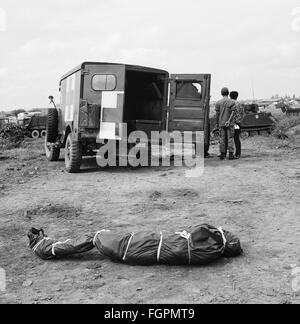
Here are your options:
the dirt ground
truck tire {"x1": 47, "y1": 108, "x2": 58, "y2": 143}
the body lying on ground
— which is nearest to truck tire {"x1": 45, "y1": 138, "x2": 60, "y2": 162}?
truck tire {"x1": 47, "y1": 108, "x2": 58, "y2": 143}

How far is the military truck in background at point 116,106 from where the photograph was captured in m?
9.45

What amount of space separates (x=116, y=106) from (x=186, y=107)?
5.97 ft

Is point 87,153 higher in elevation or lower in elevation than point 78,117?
lower

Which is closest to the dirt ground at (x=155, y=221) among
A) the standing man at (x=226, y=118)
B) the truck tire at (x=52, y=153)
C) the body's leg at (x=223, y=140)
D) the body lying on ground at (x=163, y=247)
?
the body lying on ground at (x=163, y=247)

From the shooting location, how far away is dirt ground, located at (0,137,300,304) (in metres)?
3.79

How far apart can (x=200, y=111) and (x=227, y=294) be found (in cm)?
711

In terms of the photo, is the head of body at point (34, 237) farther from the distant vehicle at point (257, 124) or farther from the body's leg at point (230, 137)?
the distant vehicle at point (257, 124)

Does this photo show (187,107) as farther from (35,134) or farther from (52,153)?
(35,134)

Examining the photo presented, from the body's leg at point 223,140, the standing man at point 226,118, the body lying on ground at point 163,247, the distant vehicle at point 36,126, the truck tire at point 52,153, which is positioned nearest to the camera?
the body lying on ground at point 163,247

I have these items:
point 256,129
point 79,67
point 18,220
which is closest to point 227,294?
point 18,220

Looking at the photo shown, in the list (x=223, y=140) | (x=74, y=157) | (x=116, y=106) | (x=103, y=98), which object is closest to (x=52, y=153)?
(x=74, y=157)

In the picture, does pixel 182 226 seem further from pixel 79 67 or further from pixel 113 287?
pixel 79 67

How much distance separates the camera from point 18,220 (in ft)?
20.3

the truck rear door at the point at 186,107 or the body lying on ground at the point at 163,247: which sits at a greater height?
the truck rear door at the point at 186,107
